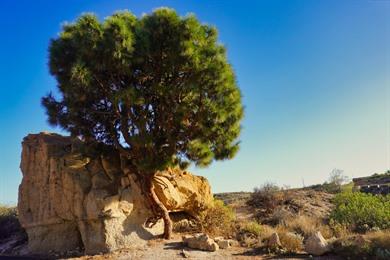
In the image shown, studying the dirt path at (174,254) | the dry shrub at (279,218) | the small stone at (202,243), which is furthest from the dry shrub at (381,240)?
the dry shrub at (279,218)

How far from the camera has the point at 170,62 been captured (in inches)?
486

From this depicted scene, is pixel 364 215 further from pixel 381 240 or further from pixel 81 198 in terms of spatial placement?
pixel 81 198

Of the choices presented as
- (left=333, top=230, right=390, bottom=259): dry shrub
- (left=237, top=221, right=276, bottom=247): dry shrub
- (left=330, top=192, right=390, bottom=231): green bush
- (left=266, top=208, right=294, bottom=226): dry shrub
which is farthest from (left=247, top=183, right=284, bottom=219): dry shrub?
(left=333, top=230, right=390, bottom=259): dry shrub

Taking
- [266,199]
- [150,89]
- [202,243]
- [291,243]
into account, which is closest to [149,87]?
[150,89]

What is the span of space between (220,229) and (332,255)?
16.6ft

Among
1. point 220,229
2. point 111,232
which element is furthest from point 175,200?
point 111,232

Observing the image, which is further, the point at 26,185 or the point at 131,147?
the point at 26,185

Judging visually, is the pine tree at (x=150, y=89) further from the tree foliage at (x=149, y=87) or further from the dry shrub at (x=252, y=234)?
the dry shrub at (x=252, y=234)

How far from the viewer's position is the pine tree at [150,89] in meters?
11.9

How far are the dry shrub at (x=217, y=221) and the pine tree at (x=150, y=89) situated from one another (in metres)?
2.08

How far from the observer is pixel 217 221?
15195 mm

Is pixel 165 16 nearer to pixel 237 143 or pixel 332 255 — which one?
pixel 237 143

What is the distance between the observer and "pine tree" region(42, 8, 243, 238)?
11.9 m

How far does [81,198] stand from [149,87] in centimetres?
458
